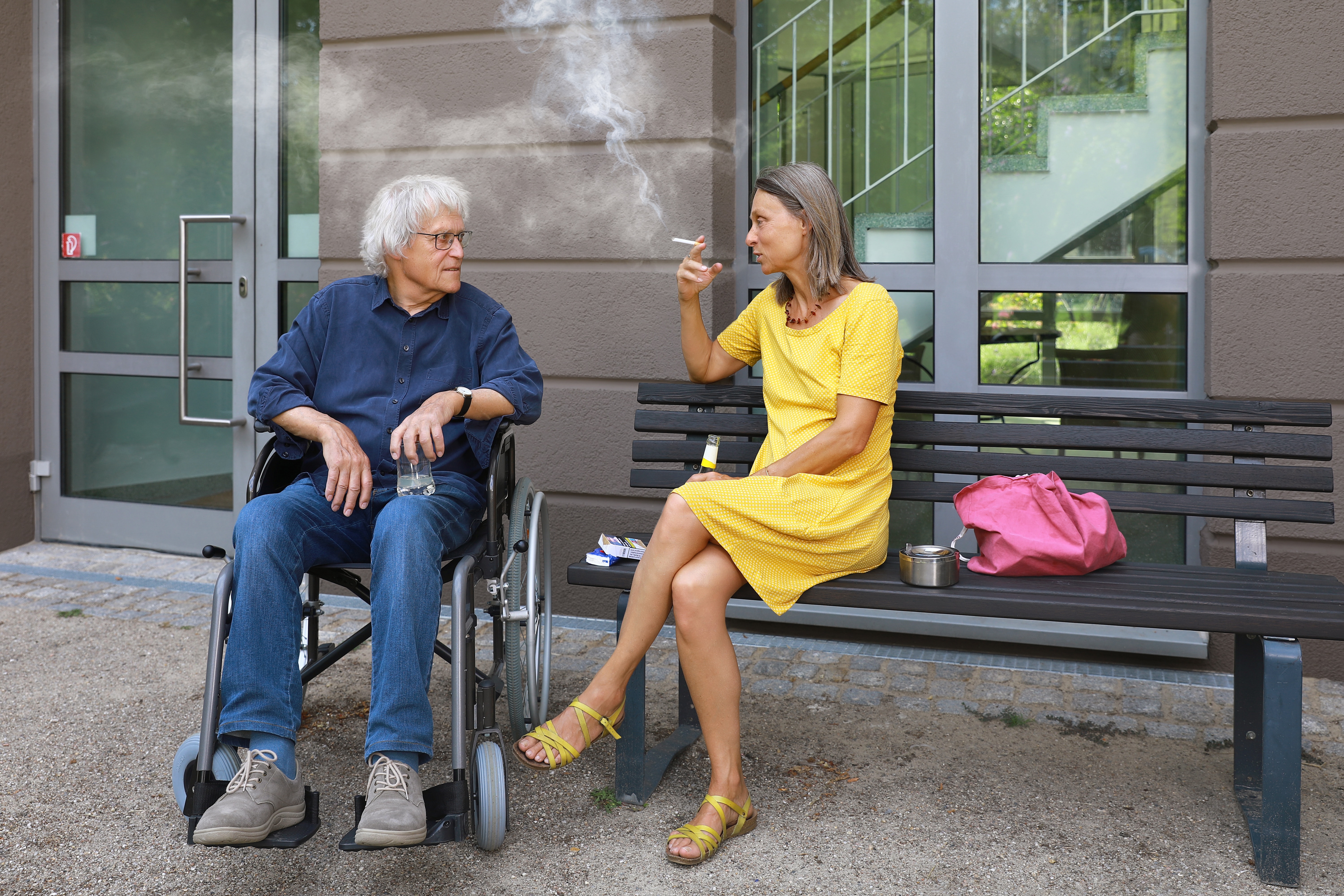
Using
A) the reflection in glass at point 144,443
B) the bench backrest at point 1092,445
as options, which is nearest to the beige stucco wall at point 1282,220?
the bench backrest at point 1092,445

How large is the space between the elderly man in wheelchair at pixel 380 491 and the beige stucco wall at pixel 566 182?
1.26 m

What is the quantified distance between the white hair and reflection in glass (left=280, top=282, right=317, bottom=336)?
89.6 inches

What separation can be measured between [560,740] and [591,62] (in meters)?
2.81

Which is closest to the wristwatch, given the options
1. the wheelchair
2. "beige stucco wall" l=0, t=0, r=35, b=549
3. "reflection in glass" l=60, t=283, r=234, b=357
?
the wheelchair

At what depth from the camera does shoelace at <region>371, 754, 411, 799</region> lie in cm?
237

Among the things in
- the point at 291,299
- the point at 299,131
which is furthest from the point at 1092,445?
the point at 299,131

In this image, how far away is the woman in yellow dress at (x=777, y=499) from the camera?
2738 millimetres

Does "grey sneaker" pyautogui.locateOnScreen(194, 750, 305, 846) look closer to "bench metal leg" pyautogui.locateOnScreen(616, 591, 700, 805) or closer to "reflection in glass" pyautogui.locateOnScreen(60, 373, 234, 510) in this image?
"bench metal leg" pyautogui.locateOnScreen(616, 591, 700, 805)

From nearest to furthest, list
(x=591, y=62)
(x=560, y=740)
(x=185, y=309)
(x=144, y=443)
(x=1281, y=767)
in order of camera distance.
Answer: (x=1281, y=767) → (x=560, y=740) → (x=591, y=62) → (x=185, y=309) → (x=144, y=443)

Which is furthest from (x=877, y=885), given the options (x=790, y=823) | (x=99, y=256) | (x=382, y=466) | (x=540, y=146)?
(x=99, y=256)

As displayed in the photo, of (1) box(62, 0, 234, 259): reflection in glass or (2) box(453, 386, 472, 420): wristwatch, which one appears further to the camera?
(1) box(62, 0, 234, 259): reflection in glass

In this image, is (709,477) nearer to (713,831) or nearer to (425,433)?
(425,433)

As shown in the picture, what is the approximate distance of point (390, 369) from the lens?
3.21 m

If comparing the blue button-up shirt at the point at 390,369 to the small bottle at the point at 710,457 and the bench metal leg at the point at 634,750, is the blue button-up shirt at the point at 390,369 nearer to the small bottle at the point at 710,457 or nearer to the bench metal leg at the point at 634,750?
the small bottle at the point at 710,457
